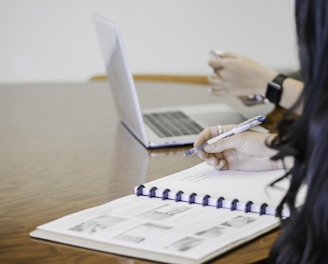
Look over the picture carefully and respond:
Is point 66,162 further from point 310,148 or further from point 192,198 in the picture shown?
point 310,148

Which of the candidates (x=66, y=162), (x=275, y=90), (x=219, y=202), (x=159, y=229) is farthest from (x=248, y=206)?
(x=275, y=90)

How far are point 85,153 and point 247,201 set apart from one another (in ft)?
1.77

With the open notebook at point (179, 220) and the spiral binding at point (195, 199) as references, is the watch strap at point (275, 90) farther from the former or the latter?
the spiral binding at point (195, 199)

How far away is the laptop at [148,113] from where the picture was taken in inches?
66.2

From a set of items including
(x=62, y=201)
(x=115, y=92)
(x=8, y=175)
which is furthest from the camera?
(x=115, y=92)

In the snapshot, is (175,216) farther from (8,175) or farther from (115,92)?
(115,92)

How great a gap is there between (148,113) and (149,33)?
5.11 ft

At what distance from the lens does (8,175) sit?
145cm

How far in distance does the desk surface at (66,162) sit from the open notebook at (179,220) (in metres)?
0.02

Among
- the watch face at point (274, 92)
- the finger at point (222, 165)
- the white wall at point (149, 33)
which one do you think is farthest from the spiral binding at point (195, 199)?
the white wall at point (149, 33)

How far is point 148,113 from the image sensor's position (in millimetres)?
1996

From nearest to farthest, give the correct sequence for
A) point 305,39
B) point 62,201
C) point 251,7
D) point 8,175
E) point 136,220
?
point 305,39 < point 136,220 < point 62,201 < point 8,175 < point 251,7

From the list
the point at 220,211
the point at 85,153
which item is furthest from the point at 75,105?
the point at 220,211

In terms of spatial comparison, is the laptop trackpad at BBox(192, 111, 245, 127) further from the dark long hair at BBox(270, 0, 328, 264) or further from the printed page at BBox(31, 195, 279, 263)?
the dark long hair at BBox(270, 0, 328, 264)
